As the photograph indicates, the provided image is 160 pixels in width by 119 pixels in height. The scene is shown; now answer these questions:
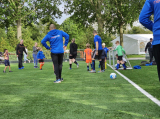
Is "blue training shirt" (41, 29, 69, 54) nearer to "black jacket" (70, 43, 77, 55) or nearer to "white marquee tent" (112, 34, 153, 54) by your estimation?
"black jacket" (70, 43, 77, 55)

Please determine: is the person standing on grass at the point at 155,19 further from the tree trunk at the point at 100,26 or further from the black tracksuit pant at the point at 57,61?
the tree trunk at the point at 100,26

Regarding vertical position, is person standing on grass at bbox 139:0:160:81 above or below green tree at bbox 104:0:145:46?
below

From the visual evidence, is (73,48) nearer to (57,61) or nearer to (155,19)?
(57,61)

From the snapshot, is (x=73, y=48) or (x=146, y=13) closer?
(x=146, y=13)

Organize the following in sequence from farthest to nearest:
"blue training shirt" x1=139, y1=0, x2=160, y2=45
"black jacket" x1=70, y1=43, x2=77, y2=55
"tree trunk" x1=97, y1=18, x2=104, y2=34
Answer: "tree trunk" x1=97, y1=18, x2=104, y2=34 < "black jacket" x1=70, y1=43, x2=77, y2=55 < "blue training shirt" x1=139, y1=0, x2=160, y2=45

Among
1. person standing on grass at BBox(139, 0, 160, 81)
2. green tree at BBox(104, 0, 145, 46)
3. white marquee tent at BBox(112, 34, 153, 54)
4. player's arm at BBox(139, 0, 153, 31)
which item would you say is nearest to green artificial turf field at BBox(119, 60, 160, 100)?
person standing on grass at BBox(139, 0, 160, 81)

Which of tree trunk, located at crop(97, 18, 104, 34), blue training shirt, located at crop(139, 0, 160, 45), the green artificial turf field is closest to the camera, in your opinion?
blue training shirt, located at crop(139, 0, 160, 45)

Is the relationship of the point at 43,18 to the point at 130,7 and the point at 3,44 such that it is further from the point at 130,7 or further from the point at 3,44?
A: the point at 130,7

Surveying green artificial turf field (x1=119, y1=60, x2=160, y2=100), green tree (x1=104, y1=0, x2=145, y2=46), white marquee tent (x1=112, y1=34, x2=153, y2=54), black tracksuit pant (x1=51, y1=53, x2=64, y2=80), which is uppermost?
green tree (x1=104, y1=0, x2=145, y2=46)

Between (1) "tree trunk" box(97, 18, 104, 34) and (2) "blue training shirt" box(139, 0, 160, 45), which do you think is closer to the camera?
(2) "blue training shirt" box(139, 0, 160, 45)

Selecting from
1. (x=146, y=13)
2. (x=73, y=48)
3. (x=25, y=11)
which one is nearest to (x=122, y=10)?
(x=25, y=11)

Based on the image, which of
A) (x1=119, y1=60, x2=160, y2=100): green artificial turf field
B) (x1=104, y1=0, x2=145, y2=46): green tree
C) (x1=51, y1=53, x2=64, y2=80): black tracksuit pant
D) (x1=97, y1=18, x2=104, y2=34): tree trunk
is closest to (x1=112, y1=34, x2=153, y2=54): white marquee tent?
(x1=104, y1=0, x2=145, y2=46): green tree

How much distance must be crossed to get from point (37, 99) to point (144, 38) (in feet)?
139

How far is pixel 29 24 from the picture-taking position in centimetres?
3650
